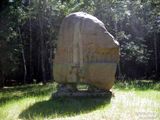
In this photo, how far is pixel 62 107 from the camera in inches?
411

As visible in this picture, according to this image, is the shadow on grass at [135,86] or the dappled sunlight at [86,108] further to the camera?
the shadow on grass at [135,86]

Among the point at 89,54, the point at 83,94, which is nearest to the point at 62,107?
the point at 83,94

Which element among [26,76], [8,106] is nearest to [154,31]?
[26,76]

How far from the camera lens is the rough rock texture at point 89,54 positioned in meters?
12.0

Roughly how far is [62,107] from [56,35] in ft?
55.4

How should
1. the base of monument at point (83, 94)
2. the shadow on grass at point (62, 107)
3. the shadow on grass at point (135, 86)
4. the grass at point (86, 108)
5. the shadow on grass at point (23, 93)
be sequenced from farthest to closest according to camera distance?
1. the shadow on grass at point (135, 86)
2. the shadow on grass at point (23, 93)
3. the base of monument at point (83, 94)
4. the shadow on grass at point (62, 107)
5. the grass at point (86, 108)

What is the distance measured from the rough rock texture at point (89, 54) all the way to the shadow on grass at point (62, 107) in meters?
0.85

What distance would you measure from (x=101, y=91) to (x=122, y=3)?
18560mm

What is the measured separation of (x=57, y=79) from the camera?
12.5 metres

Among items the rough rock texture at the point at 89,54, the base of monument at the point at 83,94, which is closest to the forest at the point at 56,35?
the rough rock texture at the point at 89,54

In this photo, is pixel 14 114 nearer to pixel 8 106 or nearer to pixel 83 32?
pixel 8 106

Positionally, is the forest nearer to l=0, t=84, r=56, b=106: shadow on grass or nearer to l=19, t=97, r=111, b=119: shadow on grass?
l=0, t=84, r=56, b=106: shadow on grass

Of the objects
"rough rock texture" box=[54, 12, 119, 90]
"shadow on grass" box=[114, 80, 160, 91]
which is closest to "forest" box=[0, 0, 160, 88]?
"shadow on grass" box=[114, 80, 160, 91]

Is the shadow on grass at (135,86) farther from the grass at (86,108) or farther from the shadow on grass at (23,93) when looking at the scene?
the shadow on grass at (23,93)
